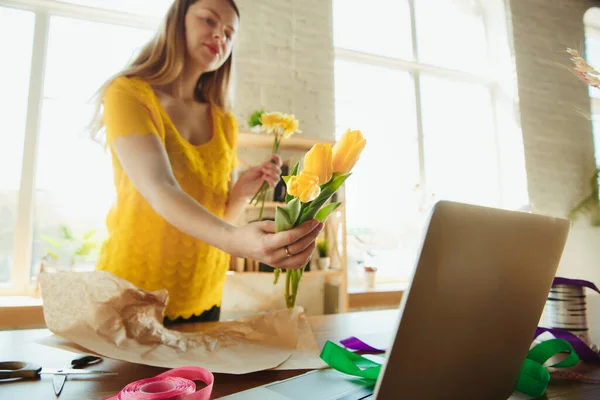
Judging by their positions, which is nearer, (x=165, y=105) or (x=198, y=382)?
(x=198, y=382)

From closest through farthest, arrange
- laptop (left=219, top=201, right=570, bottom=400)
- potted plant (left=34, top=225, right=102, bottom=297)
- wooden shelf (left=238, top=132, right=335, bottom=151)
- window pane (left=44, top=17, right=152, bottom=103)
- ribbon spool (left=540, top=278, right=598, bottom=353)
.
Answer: laptop (left=219, top=201, right=570, bottom=400) → ribbon spool (left=540, top=278, right=598, bottom=353) → potted plant (left=34, top=225, right=102, bottom=297) → wooden shelf (left=238, top=132, right=335, bottom=151) → window pane (left=44, top=17, right=152, bottom=103)

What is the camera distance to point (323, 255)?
8.82ft

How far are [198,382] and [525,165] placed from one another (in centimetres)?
383

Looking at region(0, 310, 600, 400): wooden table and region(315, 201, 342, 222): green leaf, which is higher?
region(315, 201, 342, 222): green leaf

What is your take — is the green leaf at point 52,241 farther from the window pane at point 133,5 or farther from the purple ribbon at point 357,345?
the purple ribbon at point 357,345

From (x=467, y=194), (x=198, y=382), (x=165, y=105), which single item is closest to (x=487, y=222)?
(x=198, y=382)

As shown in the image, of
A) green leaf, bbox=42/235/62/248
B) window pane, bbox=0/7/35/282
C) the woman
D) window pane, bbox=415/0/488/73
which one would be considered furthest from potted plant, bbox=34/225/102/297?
window pane, bbox=415/0/488/73

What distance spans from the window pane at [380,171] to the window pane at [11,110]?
7.58 ft

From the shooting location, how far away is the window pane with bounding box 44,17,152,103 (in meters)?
2.75

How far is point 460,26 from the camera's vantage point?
4062 millimetres

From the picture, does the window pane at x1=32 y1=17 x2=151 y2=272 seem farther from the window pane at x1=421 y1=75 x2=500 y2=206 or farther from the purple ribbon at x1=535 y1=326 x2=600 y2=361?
the window pane at x1=421 y1=75 x2=500 y2=206

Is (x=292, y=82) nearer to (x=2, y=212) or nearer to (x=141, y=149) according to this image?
(x=2, y=212)

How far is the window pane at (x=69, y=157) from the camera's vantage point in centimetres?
261

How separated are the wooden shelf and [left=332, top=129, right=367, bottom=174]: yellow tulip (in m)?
2.17
